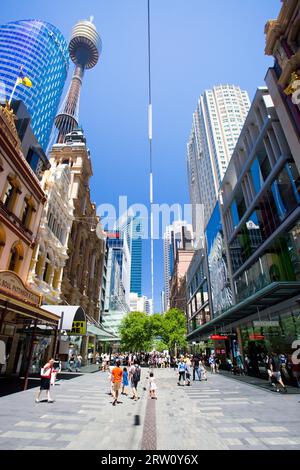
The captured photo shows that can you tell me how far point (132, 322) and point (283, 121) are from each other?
138ft

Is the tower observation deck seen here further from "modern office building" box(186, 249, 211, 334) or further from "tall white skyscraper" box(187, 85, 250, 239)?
"modern office building" box(186, 249, 211, 334)

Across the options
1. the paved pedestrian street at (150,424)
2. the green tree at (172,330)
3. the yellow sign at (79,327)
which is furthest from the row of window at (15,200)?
the green tree at (172,330)

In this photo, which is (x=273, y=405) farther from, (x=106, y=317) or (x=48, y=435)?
(x=106, y=317)

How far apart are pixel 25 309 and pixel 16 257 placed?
7072mm

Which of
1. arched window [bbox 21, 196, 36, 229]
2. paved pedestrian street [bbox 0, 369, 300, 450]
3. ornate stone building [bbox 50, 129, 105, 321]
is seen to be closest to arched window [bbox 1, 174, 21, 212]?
arched window [bbox 21, 196, 36, 229]


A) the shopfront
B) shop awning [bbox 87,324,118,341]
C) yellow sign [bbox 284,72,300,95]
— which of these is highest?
yellow sign [bbox 284,72,300,95]

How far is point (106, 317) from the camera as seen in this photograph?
76.1 metres

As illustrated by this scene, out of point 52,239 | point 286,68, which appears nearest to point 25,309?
point 52,239

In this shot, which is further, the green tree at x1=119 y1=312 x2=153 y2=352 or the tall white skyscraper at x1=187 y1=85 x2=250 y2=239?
the tall white skyscraper at x1=187 y1=85 x2=250 y2=239

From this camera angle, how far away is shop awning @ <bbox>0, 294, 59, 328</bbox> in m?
12.0

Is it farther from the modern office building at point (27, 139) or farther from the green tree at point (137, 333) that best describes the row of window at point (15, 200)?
the green tree at point (137, 333)

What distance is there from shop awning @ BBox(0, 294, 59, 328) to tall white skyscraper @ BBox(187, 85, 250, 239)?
6039 cm

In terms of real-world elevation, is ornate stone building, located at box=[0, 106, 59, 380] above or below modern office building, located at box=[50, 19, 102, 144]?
below

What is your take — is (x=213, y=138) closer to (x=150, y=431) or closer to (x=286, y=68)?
(x=286, y=68)
